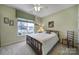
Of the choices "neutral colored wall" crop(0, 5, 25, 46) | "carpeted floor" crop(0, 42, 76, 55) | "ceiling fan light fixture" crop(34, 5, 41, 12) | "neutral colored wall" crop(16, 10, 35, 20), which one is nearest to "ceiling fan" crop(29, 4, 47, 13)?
"ceiling fan light fixture" crop(34, 5, 41, 12)

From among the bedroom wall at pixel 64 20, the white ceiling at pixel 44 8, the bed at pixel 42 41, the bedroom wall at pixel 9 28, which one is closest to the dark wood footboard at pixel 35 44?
the bed at pixel 42 41

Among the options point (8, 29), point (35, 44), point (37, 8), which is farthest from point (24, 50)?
point (37, 8)

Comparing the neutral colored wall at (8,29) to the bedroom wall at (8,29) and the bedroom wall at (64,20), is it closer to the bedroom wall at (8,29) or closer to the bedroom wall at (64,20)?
the bedroom wall at (8,29)

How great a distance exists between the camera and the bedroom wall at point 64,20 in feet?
6.39

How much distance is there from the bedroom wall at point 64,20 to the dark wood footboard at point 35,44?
16.8 inches

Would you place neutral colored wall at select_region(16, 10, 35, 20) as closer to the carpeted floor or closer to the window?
the window

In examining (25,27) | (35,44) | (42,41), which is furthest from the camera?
(25,27)

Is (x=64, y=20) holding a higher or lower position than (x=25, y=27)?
higher

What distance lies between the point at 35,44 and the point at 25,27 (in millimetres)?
478

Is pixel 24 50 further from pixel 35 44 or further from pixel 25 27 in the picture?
pixel 25 27

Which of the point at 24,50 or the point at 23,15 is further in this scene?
the point at 23,15

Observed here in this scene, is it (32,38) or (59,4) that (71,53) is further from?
(59,4)

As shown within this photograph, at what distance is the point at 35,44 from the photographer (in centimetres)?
197
